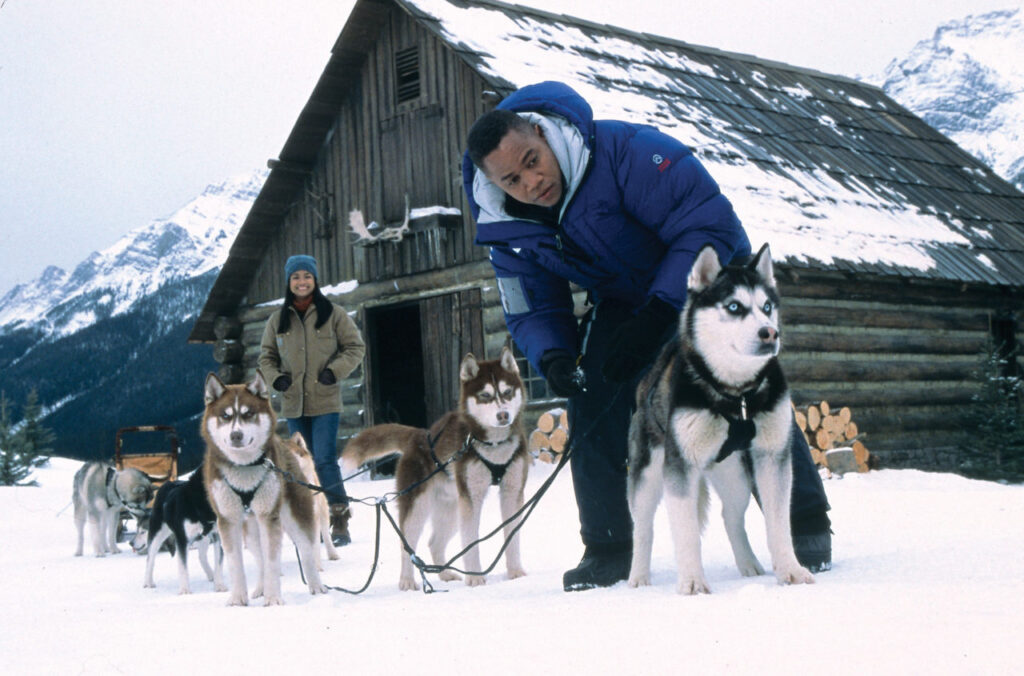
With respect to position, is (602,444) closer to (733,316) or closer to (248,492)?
(733,316)

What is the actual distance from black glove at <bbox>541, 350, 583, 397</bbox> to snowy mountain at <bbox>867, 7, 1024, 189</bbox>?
130m

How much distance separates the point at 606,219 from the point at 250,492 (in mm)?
2387

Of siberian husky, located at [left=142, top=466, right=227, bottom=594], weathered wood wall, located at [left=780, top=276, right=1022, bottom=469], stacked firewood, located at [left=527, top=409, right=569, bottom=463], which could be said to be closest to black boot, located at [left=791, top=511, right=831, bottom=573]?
siberian husky, located at [left=142, top=466, right=227, bottom=594]

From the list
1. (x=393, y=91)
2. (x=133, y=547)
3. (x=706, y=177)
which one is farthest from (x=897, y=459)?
(x=706, y=177)

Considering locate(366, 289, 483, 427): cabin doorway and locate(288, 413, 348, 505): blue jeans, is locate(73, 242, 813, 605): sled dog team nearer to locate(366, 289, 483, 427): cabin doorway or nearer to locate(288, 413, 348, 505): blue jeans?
locate(288, 413, 348, 505): blue jeans

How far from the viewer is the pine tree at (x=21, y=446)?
71.9 feet

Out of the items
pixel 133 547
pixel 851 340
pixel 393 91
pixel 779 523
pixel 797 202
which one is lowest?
pixel 133 547

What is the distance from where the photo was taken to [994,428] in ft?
46.3

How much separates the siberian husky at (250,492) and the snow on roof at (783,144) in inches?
286

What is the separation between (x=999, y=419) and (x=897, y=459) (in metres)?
1.74

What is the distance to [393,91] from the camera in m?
14.1

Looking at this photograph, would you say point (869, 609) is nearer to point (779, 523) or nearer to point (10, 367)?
point (779, 523)

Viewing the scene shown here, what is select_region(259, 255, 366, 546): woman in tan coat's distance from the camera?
7.67 meters

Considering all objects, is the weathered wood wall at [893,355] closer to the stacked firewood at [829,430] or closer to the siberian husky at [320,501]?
the stacked firewood at [829,430]
